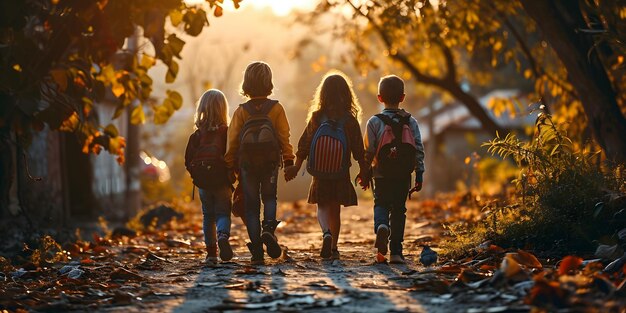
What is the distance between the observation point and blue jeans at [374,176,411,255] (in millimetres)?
8555

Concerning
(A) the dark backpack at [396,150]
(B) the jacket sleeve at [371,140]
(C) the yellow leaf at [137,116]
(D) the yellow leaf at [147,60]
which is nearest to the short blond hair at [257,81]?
(B) the jacket sleeve at [371,140]

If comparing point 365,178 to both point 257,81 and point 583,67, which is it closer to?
point 257,81

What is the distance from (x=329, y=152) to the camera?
28.3 feet

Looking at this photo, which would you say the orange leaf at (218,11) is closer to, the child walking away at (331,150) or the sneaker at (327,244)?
the child walking away at (331,150)

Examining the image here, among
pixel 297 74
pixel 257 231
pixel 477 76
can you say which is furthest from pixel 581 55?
pixel 297 74

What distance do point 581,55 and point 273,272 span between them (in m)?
5.00

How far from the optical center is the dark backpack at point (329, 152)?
8625mm

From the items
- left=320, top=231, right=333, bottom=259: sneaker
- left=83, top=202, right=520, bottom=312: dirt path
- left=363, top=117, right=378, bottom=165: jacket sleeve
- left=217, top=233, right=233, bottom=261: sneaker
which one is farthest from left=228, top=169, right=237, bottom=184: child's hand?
left=363, top=117, right=378, bottom=165: jacket sleeve

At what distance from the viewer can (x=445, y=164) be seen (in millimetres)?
39750

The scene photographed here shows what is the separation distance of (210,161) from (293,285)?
214 centimetres

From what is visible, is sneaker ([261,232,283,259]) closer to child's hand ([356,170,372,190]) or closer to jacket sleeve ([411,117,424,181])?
child's hand ([356,170,372,190])

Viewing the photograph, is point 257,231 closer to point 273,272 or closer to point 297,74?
point 273,272

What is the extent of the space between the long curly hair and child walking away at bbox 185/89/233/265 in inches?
32.3

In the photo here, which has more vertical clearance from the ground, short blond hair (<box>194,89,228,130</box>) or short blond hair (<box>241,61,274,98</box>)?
short blond hair (<box>241,61,274,98</box>)
